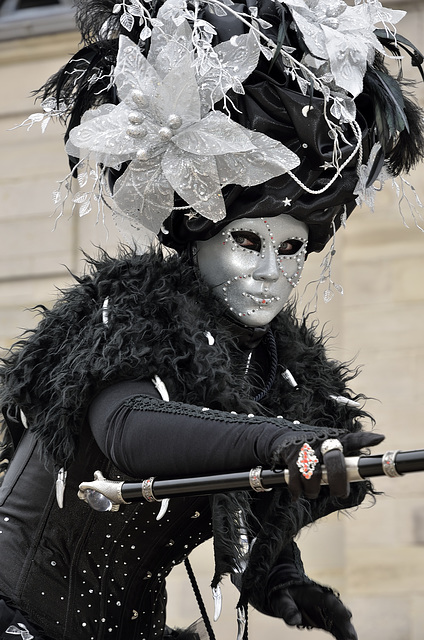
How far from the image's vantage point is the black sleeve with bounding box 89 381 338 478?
7.56 feet

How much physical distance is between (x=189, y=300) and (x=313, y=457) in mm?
679

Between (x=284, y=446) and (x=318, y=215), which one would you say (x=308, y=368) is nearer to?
(x=318, y=215)

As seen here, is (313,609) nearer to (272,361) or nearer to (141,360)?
(272,361)

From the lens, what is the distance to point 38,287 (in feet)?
20.7

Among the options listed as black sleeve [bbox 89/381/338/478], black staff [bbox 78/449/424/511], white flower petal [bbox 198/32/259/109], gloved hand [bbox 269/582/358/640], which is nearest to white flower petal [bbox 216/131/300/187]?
white flower petal [bbox 198/32/259/109]

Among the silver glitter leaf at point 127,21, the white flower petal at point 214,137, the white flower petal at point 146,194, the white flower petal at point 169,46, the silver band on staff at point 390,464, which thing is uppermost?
the silver glitter leaf at point 127,21

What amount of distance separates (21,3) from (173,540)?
4.48 m

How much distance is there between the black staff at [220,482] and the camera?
7.06 feet

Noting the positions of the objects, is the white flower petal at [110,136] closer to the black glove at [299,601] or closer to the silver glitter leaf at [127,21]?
the silver glitter leaf at [127,21]

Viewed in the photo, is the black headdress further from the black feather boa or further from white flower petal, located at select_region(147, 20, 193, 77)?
the black feather boa

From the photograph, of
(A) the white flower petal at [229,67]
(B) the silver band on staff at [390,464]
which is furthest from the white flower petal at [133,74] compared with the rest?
(B) the silver band on staff at [390,464]

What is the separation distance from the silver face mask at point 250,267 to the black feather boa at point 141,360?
46 millimetres

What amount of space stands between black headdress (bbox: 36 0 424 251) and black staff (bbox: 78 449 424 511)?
0.67 metres

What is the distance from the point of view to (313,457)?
2197 millimetres
